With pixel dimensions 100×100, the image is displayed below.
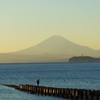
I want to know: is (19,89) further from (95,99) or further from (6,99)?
(95,99)

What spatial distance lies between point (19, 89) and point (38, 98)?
1856 centimetres

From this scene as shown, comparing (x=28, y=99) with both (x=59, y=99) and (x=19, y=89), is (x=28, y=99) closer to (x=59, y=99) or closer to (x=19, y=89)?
(x=59, y=99)

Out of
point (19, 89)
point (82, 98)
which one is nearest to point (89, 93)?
point (82, 98)

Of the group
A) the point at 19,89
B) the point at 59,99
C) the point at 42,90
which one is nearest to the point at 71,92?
the point at 59,99

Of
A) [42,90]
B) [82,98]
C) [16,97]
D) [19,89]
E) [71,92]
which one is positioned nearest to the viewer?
[82,98]

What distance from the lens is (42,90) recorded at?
72.6m

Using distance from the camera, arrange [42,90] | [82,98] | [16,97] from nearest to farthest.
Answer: [82,98] → [16,97] → [42,90]

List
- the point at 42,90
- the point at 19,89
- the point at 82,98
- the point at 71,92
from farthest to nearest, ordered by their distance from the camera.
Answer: the point at 19,89 → the point at 42,90 → the point at 71,92 → the point at 82,98

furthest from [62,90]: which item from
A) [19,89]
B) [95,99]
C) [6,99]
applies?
[19,89]

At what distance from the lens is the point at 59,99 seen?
6309cm

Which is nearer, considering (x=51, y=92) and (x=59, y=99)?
(x=59, y=99)

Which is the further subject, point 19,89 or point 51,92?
point 19,89

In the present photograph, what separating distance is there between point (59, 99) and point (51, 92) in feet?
20.9

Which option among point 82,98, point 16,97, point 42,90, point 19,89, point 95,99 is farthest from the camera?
point 19,89
